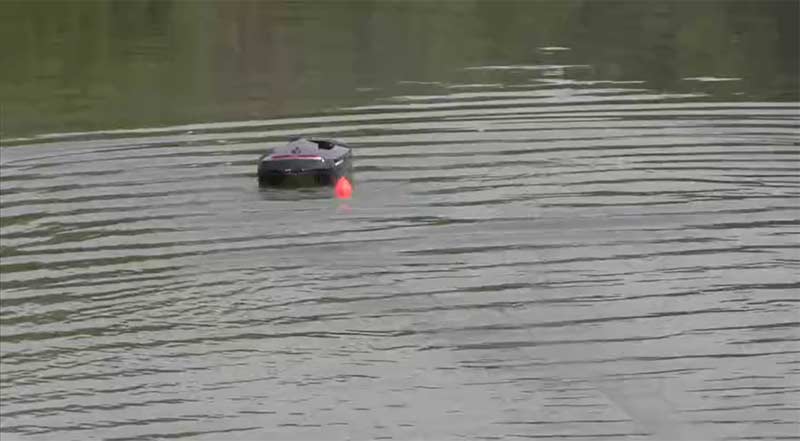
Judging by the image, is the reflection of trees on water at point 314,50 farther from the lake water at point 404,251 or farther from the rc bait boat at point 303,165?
the rc bait boat at point 303,165

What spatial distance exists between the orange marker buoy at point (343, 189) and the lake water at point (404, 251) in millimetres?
382

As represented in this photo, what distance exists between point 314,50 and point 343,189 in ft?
67.1

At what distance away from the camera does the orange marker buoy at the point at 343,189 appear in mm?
32156

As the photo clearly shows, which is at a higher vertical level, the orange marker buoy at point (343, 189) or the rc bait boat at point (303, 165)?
the rc bait boat at point (303, 165)

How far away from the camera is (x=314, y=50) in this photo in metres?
52.0

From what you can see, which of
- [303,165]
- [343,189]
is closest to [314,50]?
[343,189]

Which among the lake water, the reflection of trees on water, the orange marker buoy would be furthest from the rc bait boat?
the reflection of trees on water

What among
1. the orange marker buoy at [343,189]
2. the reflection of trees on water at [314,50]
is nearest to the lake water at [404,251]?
Result: the reflection of trees on water at [314,50]

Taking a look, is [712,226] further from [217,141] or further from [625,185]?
[217,141]

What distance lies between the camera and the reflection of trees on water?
139 feet

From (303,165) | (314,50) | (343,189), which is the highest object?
(314,50)

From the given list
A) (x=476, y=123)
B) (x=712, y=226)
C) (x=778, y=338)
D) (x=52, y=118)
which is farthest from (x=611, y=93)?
(x=778, y=338)

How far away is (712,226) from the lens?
30.5m

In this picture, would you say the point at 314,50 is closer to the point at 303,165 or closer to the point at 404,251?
the point at 303,165
